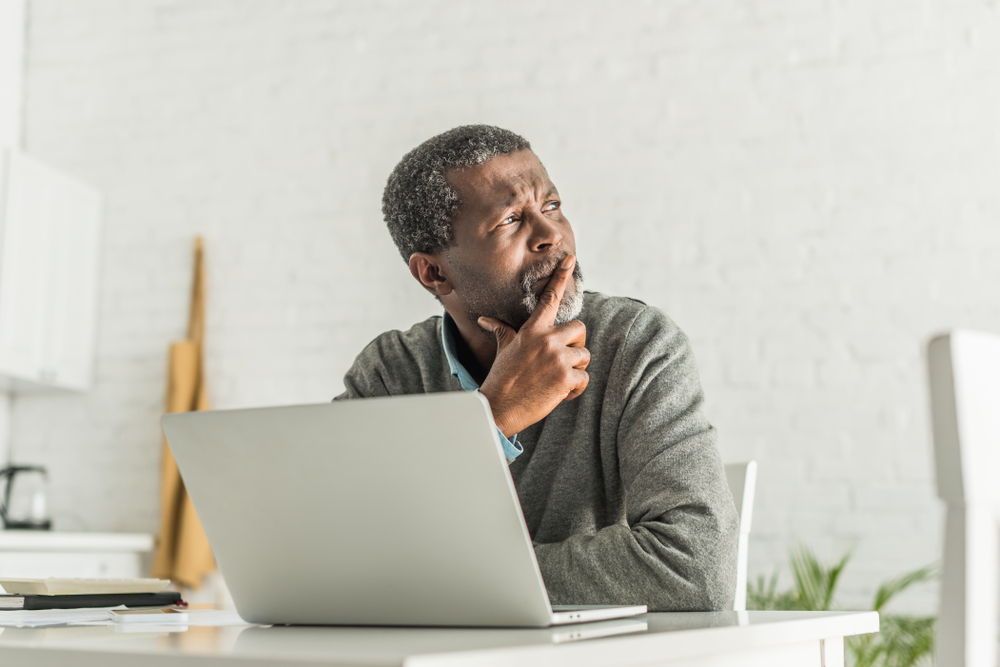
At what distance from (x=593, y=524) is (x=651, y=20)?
7.81 ft

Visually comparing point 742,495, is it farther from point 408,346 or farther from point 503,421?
point 408,346

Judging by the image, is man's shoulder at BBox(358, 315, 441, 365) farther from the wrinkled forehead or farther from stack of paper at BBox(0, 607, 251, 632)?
stack of paper at BBox(0, 607, 251, 632)

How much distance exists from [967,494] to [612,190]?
2.78 metres

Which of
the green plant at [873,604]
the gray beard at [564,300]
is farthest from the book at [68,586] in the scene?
the green plant at [873,604]

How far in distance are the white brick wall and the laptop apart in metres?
2.37

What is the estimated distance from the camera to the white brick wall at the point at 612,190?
2.95 meters

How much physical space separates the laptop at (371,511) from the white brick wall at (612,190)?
2.37 metres

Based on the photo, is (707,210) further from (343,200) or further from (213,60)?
(213,60)

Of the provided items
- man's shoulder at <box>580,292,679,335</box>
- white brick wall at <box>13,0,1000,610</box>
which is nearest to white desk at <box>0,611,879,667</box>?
man's shoulder at <box>580,292,679,335</box>

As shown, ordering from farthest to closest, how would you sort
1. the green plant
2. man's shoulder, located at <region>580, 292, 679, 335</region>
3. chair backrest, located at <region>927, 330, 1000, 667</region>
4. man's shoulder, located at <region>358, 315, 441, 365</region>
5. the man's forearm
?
the green plant
man's shoulder, located at <region>358, 315, 441, 365</region>
man's shoulder, located at <region>580, 292, 679, 335</region>
the man's forearm
chair backrest, located at <region>927, 330, 1000, 667</region>

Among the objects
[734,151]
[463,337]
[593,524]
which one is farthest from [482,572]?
[734,151]

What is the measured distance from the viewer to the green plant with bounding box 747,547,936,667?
248 cm

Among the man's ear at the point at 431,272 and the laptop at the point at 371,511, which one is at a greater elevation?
the man's ear at the point at 431,272

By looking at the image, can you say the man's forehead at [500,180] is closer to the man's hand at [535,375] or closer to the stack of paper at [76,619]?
the man's hand at [535,375]
